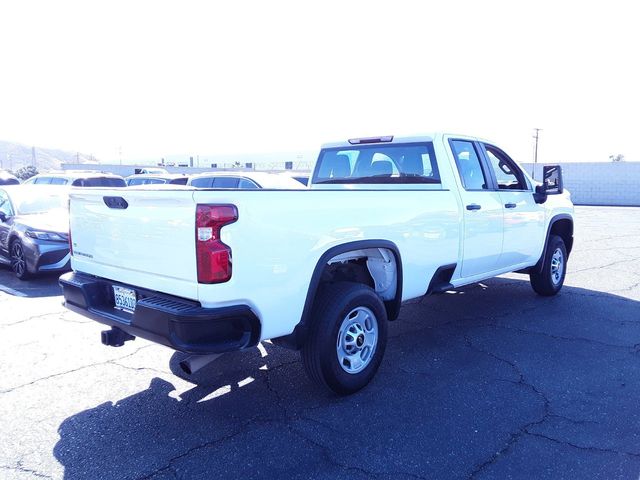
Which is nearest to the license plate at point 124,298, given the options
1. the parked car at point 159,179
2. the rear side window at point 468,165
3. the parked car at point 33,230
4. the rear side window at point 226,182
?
the rear side window at point 468,165

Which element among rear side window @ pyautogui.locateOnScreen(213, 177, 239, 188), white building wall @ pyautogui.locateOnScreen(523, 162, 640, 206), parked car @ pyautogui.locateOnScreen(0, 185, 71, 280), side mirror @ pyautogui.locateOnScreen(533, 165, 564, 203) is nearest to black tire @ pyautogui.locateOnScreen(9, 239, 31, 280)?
parked car @ pyautogui.locateOnScreen(0, 185, 71, 280)

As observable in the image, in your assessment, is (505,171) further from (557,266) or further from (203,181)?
(203,181)

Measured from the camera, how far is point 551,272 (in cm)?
689

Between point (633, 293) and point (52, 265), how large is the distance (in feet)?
28.4

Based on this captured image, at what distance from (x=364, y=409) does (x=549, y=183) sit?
13.0 ft

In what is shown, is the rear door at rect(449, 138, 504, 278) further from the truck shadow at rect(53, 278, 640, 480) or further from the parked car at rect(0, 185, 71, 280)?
the parked car at rect(0, 185, 71, 280)

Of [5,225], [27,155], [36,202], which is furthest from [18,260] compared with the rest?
[27,155]

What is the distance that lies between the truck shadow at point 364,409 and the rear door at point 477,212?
2.61ft

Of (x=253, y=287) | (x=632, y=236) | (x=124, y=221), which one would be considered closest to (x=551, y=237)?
(x=253, y=287)

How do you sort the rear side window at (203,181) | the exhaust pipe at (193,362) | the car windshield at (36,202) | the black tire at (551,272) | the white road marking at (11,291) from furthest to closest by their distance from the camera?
the rear side window at (203,181) → the car windshield at (36,202) → the white road marking at (11,291) → the black tire at (551,272) → the exhaust pipe at (193,362)

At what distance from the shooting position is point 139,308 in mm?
3219

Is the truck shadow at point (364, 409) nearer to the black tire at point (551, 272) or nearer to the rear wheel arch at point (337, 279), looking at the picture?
the rear wheel arch at point (337, 279)

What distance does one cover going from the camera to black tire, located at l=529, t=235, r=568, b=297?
6.79m

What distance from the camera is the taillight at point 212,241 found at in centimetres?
295
